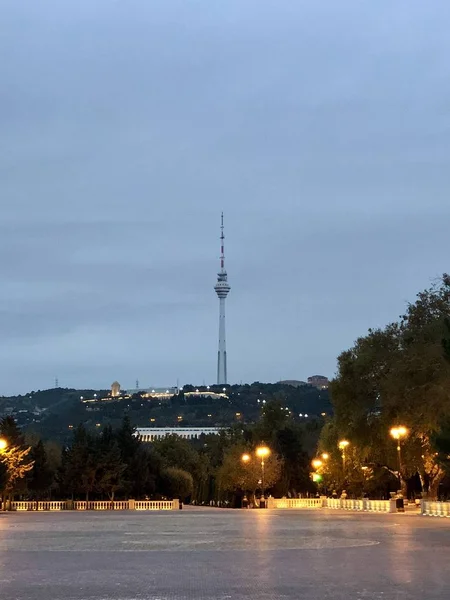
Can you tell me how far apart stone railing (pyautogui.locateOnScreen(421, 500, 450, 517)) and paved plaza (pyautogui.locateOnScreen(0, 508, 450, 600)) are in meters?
18.1

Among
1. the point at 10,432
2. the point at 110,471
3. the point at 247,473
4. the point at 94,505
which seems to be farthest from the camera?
the point at 247,473

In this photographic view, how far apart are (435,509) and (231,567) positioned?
32.0 m

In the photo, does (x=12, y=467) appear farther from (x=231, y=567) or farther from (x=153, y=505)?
(x=231, y=567)

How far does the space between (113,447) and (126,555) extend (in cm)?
6503

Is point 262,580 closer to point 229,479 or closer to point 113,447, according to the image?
point 113,447

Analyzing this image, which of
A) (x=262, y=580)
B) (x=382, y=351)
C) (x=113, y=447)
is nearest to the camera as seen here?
(x=262, y=580)

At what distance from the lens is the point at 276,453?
4080 inches

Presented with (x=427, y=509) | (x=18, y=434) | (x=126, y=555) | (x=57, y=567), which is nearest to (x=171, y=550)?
Result: (x=126, y=555)

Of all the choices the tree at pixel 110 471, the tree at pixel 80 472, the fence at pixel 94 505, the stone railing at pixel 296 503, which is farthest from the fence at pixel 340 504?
the tree at pixel 80 472

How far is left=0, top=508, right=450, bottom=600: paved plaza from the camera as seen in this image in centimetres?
1365

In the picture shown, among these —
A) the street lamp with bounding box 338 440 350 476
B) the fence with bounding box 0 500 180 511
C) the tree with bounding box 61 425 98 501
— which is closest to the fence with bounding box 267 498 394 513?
the street lamp with bounding box 338 440 350 476

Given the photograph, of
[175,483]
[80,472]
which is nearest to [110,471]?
[80,472]

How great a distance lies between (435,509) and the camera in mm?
47500

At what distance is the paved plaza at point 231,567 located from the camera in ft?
44.8
